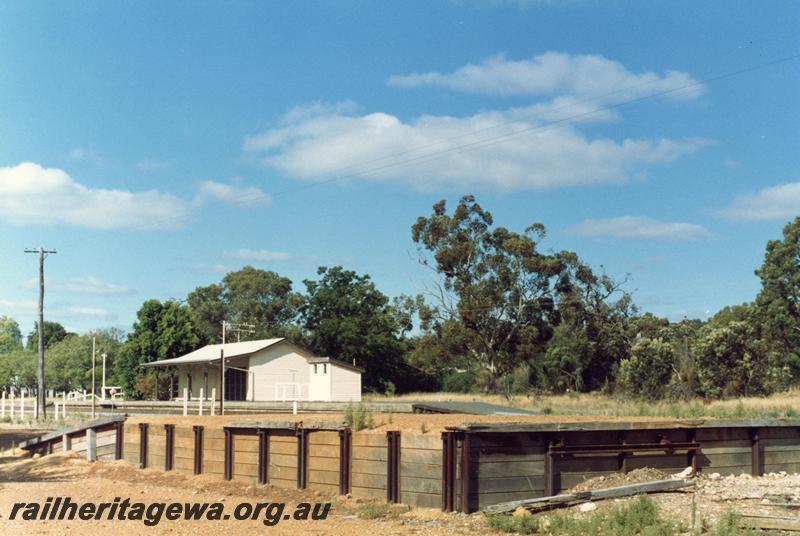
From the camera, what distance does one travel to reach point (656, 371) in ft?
150

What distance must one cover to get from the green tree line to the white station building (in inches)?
311

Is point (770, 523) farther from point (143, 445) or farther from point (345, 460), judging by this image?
point (143, 445)

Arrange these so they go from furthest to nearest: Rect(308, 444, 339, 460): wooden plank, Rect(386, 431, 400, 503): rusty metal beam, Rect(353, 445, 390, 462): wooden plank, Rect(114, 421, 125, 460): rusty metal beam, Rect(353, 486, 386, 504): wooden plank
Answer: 1. Rect(114, 421, 125, 460): rusty metal beam
2. Rect(308, 444, 339, 460): wooden plank
3. Rect(353, 445, 390, 462): wooden plank
4. Rect(353, 486, 386, 504): wooden plank
5. Rect(386, 431, 400, 503): rusty metal beam

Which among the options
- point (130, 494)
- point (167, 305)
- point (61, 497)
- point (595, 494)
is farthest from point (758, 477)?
point (167, 305)

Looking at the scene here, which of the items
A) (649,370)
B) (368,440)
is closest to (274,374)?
(649,370)

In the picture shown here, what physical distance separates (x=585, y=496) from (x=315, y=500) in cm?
475

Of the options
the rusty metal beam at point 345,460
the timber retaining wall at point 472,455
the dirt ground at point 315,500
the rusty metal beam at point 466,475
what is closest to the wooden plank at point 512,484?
the timber retaining wall at point 472,455

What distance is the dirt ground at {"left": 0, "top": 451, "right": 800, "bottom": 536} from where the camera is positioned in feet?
42.2

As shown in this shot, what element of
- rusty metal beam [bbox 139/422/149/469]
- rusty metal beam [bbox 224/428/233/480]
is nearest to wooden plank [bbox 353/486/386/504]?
rusty metal beam [bbox 224/428/233/480]

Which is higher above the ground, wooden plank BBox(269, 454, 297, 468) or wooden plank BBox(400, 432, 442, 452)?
wooden plank BBox(400, 432, 442, 452)

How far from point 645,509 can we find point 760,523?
1.52m

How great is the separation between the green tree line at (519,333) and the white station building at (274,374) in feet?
25.9

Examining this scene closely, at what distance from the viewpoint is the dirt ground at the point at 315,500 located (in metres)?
12.9

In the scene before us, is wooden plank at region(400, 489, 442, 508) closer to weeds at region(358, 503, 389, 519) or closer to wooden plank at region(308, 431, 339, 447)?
weeds at region(358, 503, 389, 519)
